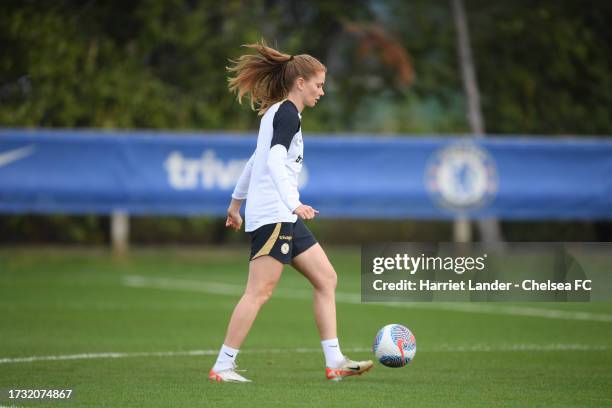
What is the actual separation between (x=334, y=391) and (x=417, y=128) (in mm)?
21053

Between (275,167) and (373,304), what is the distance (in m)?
7.94

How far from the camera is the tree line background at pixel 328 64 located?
24000 mm

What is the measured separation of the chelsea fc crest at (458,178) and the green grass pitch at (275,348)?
299 cm

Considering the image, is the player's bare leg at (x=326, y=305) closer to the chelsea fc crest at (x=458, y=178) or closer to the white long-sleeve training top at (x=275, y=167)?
the white long-sleeve training top at (x=275, y=167)

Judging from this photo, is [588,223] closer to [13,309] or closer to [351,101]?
[351,101]

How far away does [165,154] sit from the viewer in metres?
20.5

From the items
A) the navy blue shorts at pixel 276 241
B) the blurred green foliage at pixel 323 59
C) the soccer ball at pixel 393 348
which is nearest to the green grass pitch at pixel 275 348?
the soccer ball at pixel 393 348

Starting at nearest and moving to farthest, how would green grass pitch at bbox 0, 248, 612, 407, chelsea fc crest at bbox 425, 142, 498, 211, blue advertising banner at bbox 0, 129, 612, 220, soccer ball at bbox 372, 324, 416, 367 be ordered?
1. green grass pitch at bbox 0, 248, 612, 407
2. soccer ball at bbox 372, 324, 416, 367
3. blue advertising banner at bbox 0, 129, 612, 220
4. chelsea fc crest at bbox 425, 142, 498, 211

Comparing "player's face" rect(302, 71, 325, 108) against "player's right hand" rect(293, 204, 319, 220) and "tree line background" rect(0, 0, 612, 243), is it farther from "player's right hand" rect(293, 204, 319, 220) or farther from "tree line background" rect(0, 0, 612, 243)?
"tree line background" rect(0, 0, 612, 243)

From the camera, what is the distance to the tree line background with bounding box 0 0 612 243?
24000mm

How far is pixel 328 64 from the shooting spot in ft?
95.6

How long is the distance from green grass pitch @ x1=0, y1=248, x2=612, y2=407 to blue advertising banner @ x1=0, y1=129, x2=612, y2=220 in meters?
1.95

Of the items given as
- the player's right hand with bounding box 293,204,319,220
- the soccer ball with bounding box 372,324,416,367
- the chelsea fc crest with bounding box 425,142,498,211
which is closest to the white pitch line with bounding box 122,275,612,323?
the chelsea fc crest with bounding box 425,142,498,211

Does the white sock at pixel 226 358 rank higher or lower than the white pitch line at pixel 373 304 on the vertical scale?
higher
